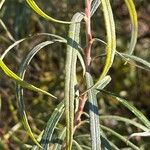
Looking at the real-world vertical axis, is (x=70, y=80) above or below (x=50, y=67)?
above

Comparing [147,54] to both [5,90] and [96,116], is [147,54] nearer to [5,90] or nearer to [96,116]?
[5,90]

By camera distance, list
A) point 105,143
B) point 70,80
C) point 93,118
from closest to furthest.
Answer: point 70,80, point 93,118, point 105,143

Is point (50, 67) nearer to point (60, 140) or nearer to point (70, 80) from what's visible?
point (60, 140)

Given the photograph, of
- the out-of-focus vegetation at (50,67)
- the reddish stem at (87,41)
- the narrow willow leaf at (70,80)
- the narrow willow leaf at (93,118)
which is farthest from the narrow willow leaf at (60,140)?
the out-of-focus vegetation at (50,67)

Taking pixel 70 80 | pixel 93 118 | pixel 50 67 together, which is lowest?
pixel 50 67

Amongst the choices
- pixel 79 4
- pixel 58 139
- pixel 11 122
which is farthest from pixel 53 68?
pixel 58 139

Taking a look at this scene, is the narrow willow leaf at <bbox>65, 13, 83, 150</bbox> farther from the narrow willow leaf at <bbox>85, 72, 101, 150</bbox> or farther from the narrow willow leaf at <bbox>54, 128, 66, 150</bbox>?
the narrow willow leaf at <bbox>54, 128, 66, 150</bbox>

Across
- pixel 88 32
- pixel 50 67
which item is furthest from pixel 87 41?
pixel 50 67

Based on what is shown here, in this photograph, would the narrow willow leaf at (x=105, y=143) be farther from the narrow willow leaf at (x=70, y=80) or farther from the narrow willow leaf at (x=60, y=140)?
the narrow willow leaf at (x=70, y=80)
